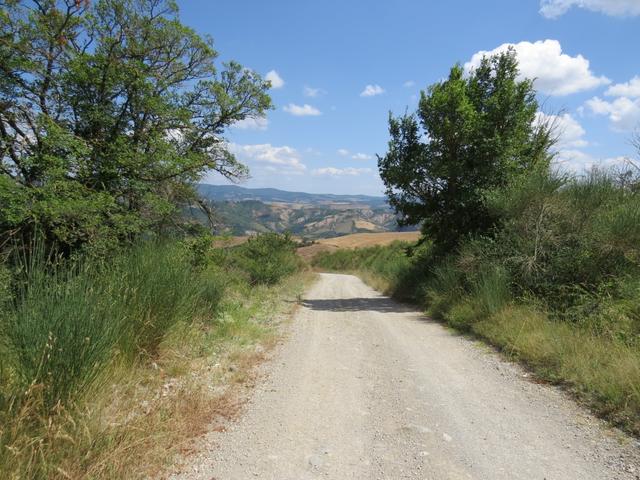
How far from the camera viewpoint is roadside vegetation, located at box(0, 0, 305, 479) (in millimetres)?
3229

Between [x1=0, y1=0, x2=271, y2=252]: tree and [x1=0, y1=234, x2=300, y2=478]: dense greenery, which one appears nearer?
[x1=0, y1=234, x2=300, y2=478]: dense greenery

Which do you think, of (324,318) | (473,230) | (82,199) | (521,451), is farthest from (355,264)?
(521,451)

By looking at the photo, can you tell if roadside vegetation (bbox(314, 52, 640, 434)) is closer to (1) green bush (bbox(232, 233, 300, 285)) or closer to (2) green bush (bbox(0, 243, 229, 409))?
(2) green bush (bbox(0, 243, 229, 409))

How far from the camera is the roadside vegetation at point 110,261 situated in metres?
3.23

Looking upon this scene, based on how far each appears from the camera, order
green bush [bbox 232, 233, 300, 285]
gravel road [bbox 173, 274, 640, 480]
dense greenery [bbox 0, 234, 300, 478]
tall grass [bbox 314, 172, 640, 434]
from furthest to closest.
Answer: green bush [bbox 232, 233, 300, 285] → tall grass [bbox 314, 172, 640, 434] → gravel road [bbox 173, 274, 640, 480] → dense greenery [bbox 0, 234, 300, 478]

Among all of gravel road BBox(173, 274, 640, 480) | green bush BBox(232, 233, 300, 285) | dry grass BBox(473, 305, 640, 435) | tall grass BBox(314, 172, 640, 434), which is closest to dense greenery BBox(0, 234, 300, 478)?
gravel road BBox(173, 274, 640, 480)

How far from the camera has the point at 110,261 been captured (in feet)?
23.9

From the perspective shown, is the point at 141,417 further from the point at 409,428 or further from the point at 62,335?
the point at 409,428

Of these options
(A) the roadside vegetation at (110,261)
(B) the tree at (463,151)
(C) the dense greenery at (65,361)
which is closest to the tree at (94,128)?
(A) the roadside vegetation at (110,261)

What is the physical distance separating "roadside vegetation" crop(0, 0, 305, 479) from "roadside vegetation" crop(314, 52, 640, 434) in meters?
4.60

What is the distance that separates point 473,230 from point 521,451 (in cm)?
1242

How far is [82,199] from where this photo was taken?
838 cm

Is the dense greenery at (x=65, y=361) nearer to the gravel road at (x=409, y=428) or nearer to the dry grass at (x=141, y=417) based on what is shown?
the dry grass at (x=141, y=417)

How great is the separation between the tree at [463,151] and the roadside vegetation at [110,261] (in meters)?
6.14
